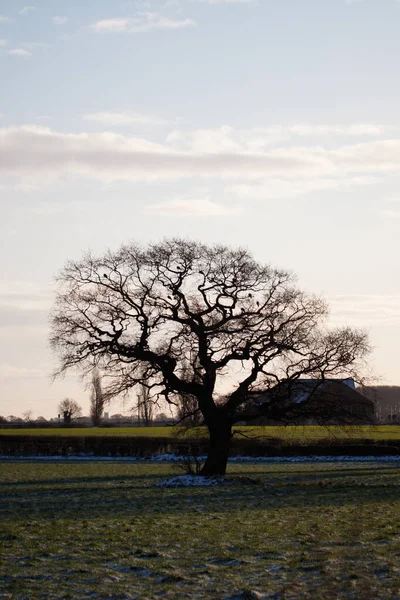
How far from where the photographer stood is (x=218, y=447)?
35.9 metres

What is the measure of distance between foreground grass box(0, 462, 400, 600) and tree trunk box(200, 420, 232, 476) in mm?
7160

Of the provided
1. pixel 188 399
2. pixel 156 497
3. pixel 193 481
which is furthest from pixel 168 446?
pixel 156 497

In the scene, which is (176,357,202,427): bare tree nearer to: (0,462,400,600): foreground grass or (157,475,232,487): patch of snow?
(157,475,232,487): patch of snow

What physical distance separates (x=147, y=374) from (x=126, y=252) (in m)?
4.65

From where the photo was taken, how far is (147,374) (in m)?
35.2

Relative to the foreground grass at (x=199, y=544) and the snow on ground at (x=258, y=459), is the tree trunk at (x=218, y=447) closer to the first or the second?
the foreground grass at (x=199, y=544)

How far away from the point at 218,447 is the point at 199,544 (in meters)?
20.4

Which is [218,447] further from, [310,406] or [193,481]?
[310,406]

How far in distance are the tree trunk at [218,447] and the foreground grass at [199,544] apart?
716 centimetres

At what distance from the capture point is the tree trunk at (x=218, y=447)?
35562 mm

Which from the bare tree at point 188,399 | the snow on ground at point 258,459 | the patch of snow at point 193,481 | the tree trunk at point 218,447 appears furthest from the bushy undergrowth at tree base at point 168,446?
the patch of snow at point 193,481

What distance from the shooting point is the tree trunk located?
35.6 m

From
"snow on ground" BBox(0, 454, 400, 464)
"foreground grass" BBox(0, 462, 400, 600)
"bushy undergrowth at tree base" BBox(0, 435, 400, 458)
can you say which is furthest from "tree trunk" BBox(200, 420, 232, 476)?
"bushy undergrowth at tree base" BBox(0, 435, 400, 458)

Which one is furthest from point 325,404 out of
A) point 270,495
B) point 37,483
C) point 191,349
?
point 37,483
